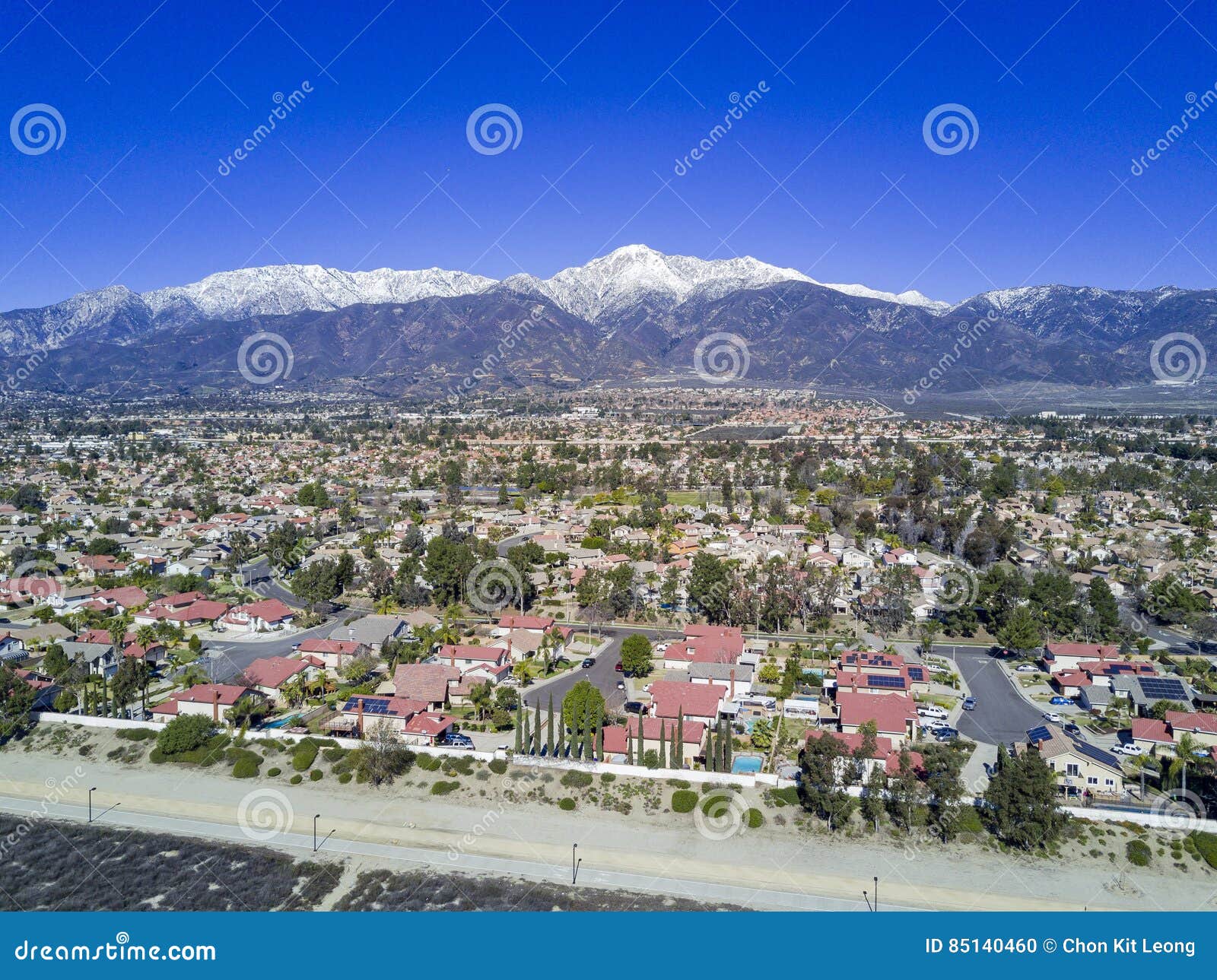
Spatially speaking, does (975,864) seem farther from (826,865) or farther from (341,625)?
(341,625)

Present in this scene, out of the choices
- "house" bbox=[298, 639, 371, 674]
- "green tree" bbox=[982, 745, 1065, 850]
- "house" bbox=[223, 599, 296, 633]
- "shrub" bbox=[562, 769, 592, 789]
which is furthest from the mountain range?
"green tree" bbox=[982, 745, 1065, 850]

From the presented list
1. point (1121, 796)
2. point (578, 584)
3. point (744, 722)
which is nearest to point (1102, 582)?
point (1121, 796)

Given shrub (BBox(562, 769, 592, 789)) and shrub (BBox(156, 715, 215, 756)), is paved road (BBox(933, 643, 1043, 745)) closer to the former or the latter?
shrub (BBox(562, 769, 592, 789))

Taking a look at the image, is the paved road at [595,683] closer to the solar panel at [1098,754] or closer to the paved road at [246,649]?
the paved road at [246,649]

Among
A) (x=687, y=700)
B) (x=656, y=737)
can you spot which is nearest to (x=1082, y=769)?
(x=687, y=700)

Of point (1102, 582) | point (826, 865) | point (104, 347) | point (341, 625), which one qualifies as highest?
point (104, 347)

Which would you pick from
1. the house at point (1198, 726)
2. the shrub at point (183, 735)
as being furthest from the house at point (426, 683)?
the house at point (1198, 726)
